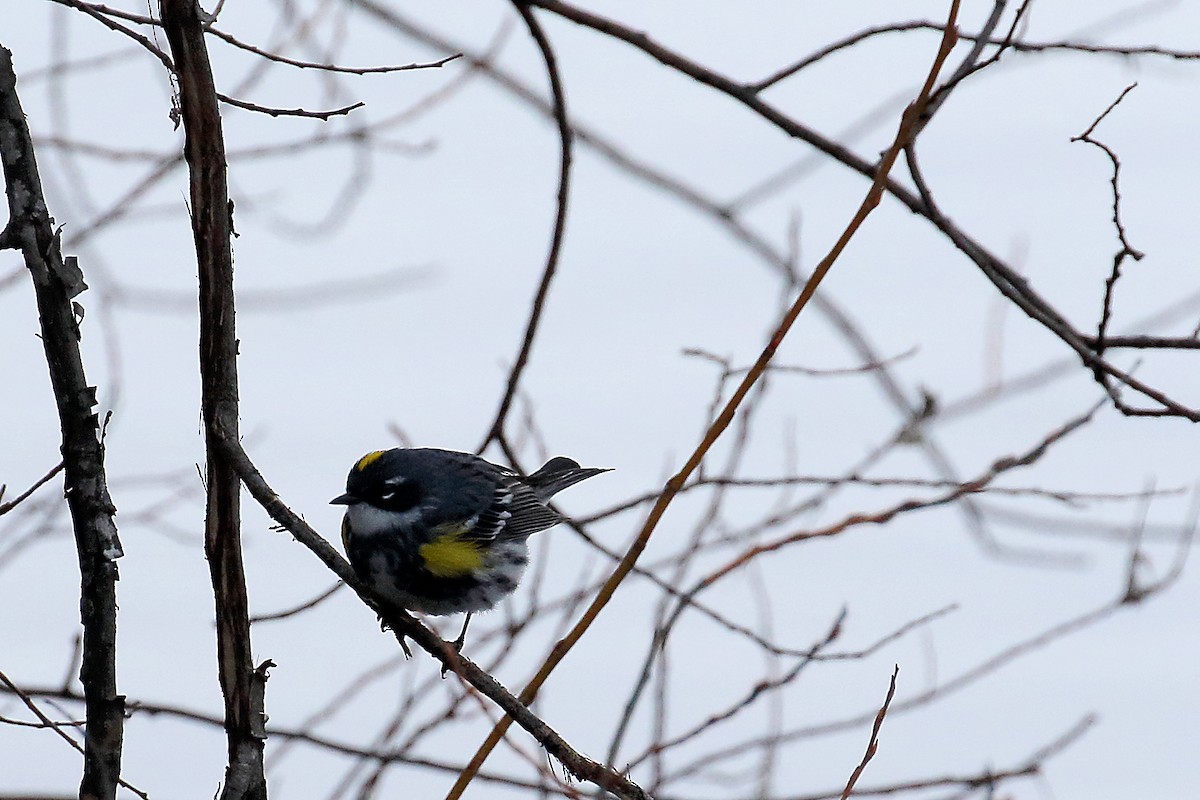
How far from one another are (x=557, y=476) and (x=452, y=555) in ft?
3.14

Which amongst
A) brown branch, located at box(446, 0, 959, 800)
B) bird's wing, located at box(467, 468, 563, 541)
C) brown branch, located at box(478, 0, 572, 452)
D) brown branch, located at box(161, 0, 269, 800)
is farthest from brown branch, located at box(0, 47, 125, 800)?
bird's wing, located at box(467, 468, 563, 541)

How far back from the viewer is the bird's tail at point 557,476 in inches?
190

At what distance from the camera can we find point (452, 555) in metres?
4.00

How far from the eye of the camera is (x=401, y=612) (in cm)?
252

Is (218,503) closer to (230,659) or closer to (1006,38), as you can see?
(230,659)

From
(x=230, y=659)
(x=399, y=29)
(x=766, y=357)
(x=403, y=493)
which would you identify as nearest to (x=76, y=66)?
(x=399, y=29)

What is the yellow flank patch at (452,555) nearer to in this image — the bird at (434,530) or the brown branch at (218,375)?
the bird at (434,530)

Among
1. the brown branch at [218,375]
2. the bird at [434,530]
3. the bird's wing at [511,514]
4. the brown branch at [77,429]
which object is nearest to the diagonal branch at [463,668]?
the brown branch at [218,375]

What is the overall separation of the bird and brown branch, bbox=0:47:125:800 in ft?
5.16

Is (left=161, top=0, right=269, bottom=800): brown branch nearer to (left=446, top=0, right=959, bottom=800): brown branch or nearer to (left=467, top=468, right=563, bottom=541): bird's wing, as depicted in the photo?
(left=446, top=0, right=959, bottom=800): brown branch

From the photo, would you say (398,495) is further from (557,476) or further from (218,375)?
(218,375)

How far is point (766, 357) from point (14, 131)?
4.13 ft

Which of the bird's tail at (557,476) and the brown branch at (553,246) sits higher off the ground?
the bird's tail at (557,476)

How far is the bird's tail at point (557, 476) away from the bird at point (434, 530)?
10.7 inches
